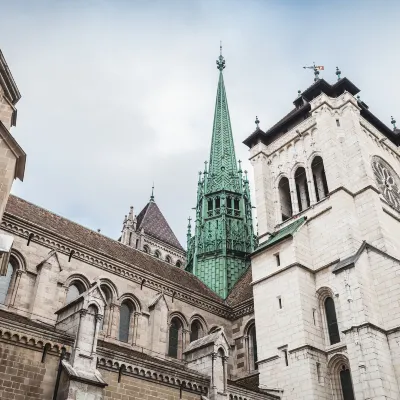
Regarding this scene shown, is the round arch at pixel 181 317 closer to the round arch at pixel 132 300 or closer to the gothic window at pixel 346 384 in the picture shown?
the round arch at pixel 132 300

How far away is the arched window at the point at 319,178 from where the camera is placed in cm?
2719

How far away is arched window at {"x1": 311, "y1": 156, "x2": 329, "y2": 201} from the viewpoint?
27188mm

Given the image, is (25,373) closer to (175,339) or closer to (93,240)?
(175,339)

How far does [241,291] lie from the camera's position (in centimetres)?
2820

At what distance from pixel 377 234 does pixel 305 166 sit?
24.0 ft

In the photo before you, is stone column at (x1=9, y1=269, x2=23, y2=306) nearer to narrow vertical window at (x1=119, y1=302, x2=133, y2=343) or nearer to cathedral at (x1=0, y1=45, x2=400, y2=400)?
cathedral at (x1=0, y1=45, x2=400, y2=400)

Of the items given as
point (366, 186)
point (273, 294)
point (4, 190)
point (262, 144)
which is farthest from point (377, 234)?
point (4, 190)

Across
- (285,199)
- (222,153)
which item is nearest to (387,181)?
(285,199)

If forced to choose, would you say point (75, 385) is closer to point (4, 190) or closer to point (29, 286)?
point (4, 190)

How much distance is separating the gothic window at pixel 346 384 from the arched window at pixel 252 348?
186 inches

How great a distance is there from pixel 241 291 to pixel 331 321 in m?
7.69

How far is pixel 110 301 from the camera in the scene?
21703 mm

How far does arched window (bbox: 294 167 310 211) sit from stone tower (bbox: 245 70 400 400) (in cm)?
7

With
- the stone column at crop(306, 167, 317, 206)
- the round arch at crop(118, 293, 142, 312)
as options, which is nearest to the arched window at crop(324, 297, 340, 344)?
the stone column at crop(306, 167, 317, 206)
